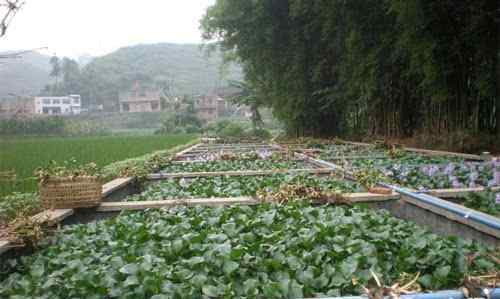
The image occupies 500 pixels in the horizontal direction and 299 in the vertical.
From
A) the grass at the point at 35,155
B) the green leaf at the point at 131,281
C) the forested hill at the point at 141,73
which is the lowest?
the grass at the point at 35,155

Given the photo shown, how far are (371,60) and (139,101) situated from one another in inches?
1569

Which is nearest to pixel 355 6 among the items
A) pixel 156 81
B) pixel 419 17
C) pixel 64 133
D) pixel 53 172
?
pixel 419 17

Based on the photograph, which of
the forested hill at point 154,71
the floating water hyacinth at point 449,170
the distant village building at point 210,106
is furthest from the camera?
the forested hill at point 154,71

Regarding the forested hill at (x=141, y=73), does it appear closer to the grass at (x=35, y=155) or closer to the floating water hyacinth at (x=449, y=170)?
the grass at (x=35, y=155)

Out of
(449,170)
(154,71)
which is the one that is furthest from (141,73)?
(449,170)

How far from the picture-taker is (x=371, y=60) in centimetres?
688

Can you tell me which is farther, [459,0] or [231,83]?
[231,83]

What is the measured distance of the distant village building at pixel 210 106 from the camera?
42.0 m

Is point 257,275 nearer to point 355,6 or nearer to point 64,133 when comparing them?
point 355,6

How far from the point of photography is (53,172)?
254 cm

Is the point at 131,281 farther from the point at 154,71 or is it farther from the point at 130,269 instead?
the point at 154,71

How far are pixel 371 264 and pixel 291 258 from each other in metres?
0.30

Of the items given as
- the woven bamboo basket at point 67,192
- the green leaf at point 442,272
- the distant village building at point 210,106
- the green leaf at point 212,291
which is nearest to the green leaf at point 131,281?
the green leaf at point 212,291

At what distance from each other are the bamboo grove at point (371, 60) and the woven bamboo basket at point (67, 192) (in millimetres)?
4267
